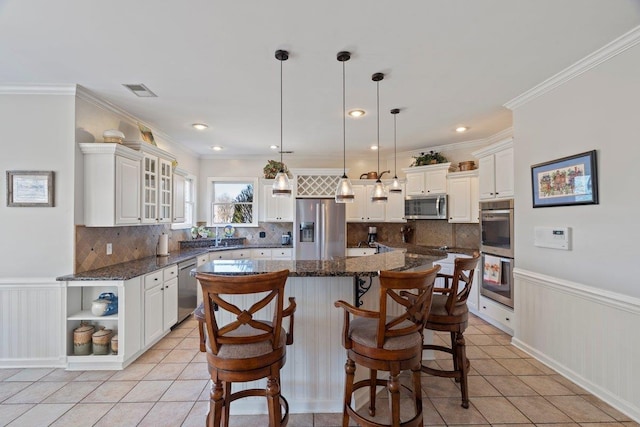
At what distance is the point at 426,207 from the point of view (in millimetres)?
4973

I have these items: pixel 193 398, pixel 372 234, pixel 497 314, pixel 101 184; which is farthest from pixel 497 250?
pixel 101 184

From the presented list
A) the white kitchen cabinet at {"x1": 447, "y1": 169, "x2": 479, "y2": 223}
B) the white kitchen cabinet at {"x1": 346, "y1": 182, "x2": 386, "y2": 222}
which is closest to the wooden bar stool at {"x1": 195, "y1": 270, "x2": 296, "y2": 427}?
the white kitchen cabinet at {"x1": 447, "y1": 169, "x2": 479, "y2": 223}

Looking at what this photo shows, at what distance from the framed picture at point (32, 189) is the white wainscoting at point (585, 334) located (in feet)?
16.1

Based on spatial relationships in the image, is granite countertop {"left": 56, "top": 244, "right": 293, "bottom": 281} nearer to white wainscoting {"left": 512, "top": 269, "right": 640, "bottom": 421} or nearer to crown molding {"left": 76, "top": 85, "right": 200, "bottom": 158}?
crown molding {"left": 76, "top": 85, "right": 200, "bottom": 158}

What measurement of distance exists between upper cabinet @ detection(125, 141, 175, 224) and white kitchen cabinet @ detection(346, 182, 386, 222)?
319cm

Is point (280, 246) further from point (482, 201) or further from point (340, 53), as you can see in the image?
point (340, 53)

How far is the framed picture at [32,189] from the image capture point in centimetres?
272

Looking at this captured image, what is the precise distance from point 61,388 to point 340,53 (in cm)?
365

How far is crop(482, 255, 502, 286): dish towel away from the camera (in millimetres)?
3469

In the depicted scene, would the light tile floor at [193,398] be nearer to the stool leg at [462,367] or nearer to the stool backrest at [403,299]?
the stool leg at [462,367]

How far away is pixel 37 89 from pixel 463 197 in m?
5.44

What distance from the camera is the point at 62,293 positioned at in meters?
2.67

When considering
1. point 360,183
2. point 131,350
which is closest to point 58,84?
point 131,350

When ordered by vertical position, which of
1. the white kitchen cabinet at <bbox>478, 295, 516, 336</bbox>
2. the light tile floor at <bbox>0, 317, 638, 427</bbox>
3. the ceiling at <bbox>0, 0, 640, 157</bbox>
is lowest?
the light tile floor at <bbox>0, 317, 638, 427</bbox>
